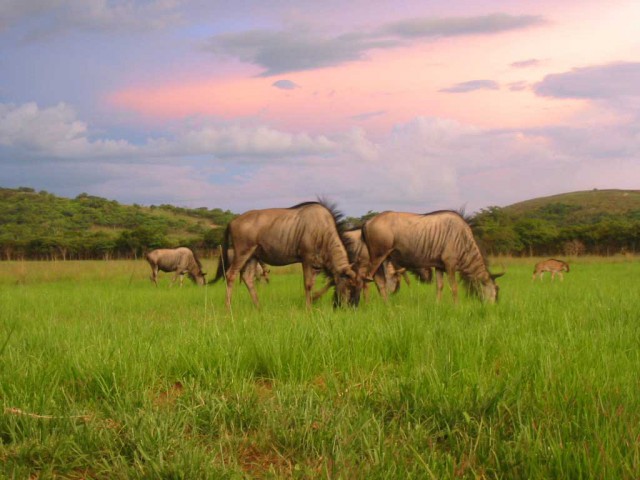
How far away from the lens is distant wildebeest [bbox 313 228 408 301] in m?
10.9

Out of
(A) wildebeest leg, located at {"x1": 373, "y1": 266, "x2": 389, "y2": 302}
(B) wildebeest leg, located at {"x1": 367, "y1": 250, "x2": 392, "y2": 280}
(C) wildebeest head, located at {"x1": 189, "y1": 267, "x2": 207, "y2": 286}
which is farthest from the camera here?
(C) wildebeest head, located at {"x1": 189, "y1": 267, "x2": 207, "y2": 286}

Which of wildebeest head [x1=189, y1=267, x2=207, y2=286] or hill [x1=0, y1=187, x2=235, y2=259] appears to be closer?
wildebeest head [x1=189, y1=267, x2=207, y2=286]

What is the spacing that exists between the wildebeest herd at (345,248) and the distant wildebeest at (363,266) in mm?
29

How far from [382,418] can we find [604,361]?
193cm

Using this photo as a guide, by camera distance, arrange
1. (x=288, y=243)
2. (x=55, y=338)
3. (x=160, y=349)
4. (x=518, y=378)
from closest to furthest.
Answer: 1. (x=518, y=378)
2. (x=160, y=349)
3. (x=55, y=338)
4. (x=288, y=243)

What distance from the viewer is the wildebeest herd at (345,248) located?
425 inches

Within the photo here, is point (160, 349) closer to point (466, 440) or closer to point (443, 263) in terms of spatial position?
point (466, 440)

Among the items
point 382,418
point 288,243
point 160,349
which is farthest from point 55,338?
point 288,243

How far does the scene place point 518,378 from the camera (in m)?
3.70

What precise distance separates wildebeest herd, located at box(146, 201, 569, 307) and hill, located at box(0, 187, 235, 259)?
40.0m

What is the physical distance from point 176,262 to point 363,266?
42.6 ft

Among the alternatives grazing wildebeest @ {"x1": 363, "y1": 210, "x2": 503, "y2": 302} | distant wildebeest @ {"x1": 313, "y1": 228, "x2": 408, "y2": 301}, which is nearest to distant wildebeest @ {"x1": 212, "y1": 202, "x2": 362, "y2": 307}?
distant wildebeest @ {"x1": 313, "y1": 228, "x2": 408, "y2": 301}

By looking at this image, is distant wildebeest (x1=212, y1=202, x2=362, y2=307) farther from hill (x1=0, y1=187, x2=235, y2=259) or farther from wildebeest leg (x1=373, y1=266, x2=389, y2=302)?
hill (x1=0, y1=187, x2=235, y2=259)

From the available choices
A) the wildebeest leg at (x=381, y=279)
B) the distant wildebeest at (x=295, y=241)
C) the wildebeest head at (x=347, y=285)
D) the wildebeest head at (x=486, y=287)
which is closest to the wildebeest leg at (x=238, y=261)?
the distant wildebeest at (x=295, y=241)
